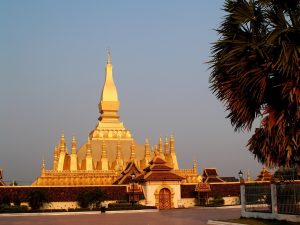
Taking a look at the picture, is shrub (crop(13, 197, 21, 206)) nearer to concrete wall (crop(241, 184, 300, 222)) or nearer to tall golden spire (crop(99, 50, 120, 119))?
concrete wall (crop(241, 184, 300, 222))

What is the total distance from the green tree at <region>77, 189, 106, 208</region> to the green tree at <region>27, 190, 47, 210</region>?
2842 mm

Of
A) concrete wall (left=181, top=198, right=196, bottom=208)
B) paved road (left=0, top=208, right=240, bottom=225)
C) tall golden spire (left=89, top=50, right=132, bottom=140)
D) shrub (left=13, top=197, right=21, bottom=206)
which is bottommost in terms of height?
paved road (left=0, top=208, right=240, bottom=225)

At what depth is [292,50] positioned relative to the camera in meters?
13.1

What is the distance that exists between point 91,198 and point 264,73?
25283 millimetres

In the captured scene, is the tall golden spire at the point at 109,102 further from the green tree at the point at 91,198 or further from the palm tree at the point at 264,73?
the palm tree at the point at 264,73

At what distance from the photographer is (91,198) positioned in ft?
121

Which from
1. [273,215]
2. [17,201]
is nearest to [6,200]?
[17,201]

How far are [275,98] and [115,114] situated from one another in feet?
173

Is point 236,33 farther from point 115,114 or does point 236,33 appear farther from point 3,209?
point 115,114

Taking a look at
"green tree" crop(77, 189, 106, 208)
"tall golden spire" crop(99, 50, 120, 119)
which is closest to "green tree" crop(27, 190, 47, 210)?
"green tree" crop(77, 189, 106, 208)

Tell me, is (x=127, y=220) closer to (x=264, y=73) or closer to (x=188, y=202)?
(x=264, y=73)

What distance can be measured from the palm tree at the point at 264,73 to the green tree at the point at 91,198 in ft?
77.0

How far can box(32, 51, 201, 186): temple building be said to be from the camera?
5047 centimetres

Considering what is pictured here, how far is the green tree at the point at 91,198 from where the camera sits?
36812mm
